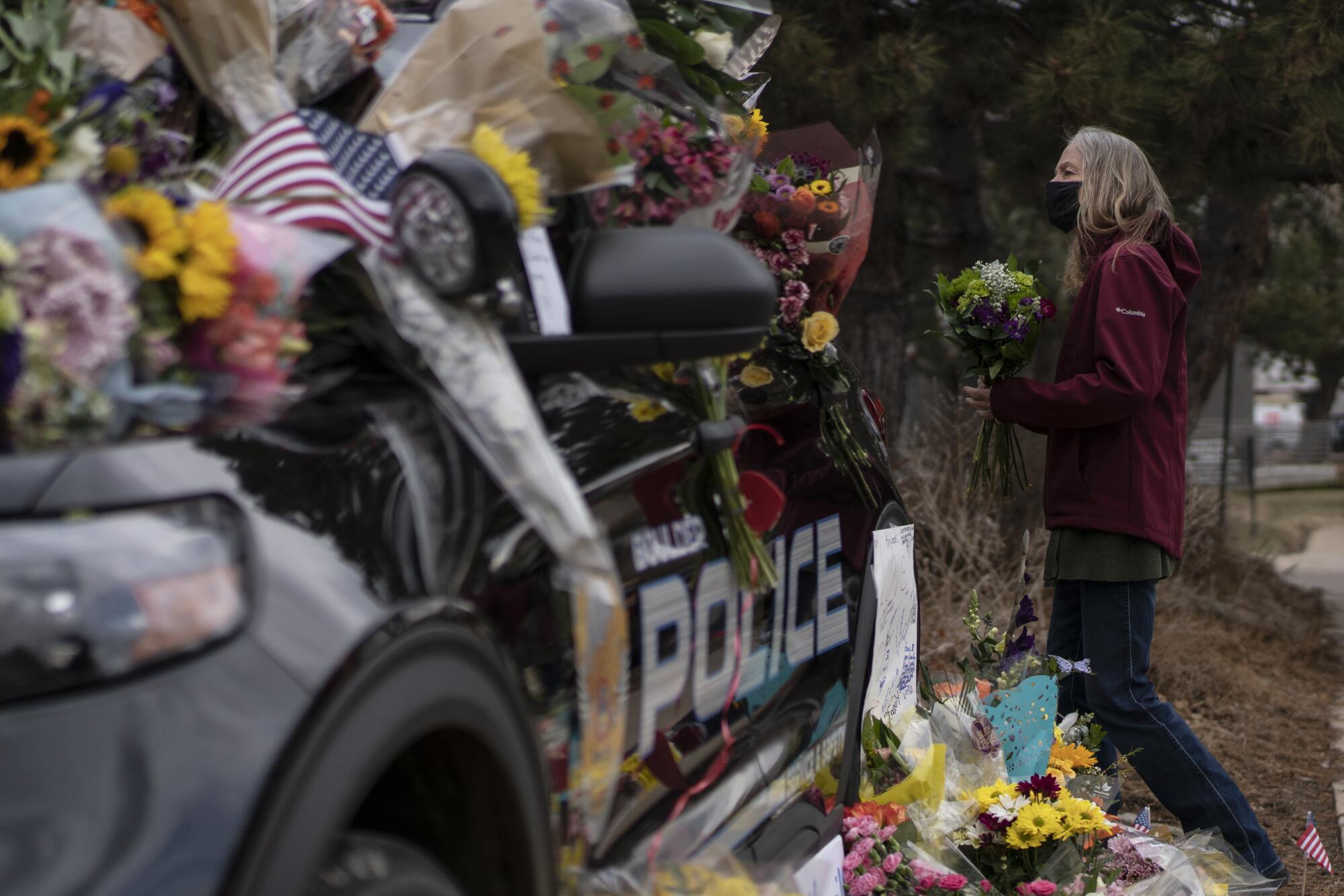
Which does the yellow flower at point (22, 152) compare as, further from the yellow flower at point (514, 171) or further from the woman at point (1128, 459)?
the woman at point (1128, 459)

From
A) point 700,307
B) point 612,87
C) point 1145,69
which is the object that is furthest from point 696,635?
point 1145,69

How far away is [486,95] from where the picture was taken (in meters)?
2.07

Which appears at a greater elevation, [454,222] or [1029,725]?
[454,222]

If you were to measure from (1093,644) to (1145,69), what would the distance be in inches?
132

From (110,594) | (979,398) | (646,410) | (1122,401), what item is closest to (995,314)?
(979,398)

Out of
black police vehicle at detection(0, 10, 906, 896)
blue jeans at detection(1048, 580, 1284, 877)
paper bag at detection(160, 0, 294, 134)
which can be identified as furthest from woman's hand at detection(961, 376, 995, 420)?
paper bag at detection(160, 0, 294, 134)

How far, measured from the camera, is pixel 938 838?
337 cm

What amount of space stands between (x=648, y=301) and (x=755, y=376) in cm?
96

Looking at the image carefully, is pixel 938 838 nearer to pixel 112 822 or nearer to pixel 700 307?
pixel 700 307

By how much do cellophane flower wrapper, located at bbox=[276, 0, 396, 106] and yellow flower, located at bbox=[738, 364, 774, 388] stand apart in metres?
0.91

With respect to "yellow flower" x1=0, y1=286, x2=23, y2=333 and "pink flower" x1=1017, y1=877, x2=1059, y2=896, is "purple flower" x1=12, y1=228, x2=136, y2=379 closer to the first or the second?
"yellow flower" x1=0, y1=286, x2=23, y2=333

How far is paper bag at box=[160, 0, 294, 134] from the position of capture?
1971 millimetres

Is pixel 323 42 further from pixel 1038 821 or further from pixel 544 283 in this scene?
pixel 1038 821

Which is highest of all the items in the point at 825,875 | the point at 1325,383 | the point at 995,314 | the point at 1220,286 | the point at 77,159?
the point at 77,159
